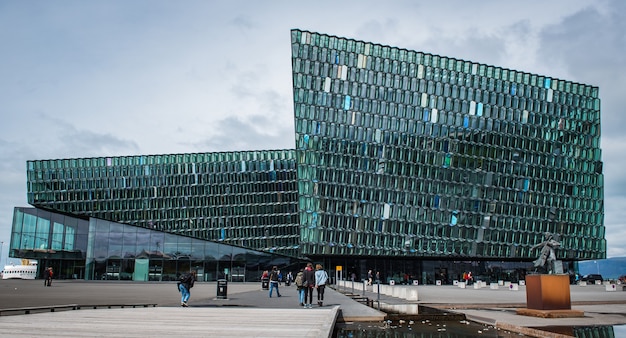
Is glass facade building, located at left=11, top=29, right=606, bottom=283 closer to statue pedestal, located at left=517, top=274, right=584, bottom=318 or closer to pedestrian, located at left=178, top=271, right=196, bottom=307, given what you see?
pedestrian, located at left=178, top=271, right=196, bottom=307

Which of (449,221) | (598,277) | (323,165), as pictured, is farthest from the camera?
(598,277)

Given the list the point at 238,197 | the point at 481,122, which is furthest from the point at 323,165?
the point at 481,122

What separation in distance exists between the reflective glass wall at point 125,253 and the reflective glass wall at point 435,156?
15.3 m

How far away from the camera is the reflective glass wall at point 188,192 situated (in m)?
86.5

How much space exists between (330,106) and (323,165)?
8.61 m

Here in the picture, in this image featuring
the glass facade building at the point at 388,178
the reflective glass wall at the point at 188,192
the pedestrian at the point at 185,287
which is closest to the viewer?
the pedestrian at the point at 185,287

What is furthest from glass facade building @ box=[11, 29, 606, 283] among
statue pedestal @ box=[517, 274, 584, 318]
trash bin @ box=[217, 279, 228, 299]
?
statue pedestal @ box=[517, 274, 584, 318]

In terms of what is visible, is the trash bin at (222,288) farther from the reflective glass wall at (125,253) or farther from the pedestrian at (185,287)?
the reflective glass wall at (125,253)

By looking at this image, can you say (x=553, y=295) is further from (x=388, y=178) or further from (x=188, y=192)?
(x=188, y=192)

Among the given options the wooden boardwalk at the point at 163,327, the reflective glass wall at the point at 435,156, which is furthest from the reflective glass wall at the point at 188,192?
the wooden boardwalk at the point at 163,327

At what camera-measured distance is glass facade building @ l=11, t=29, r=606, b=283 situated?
77125mm

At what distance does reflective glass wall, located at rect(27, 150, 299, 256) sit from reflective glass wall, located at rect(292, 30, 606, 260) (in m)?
12.9

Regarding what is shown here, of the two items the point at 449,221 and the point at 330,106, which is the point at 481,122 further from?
the point at 330,106

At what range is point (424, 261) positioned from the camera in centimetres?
8400
